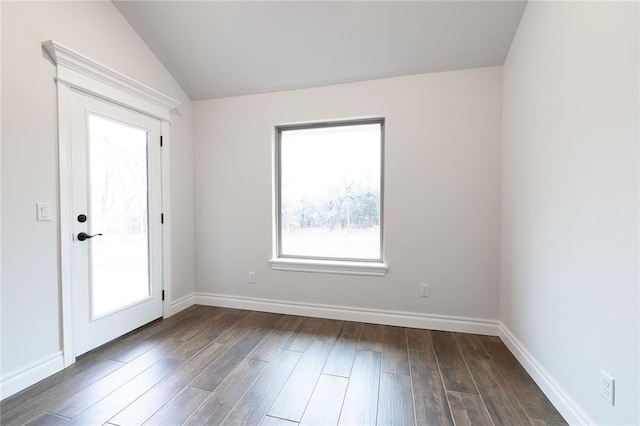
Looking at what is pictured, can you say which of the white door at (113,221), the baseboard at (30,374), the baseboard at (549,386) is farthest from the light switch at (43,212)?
the baseboard at (549,386)

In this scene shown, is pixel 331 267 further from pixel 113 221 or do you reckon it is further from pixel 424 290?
pixel 113 221

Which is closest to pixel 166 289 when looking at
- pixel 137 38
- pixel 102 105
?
pixel 102 105

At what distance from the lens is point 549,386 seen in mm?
1612

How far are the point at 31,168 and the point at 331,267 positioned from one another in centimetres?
243

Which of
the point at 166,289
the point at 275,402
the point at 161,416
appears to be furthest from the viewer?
the point at 166,289

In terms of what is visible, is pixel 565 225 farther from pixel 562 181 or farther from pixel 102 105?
pixel 102 105

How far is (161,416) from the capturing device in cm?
148

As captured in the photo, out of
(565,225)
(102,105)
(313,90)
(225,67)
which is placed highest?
(225,67)

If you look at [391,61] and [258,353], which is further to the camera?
[391,61]

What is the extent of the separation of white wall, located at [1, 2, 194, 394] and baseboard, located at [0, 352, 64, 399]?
0.06 feet

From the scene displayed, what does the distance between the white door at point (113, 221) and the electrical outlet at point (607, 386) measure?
10.6 feet

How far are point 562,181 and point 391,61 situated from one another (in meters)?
1.69

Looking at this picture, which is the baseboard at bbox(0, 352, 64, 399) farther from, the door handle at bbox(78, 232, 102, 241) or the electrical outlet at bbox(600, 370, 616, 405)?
the electrical outlet at bbox(600, 370, 616, 405)

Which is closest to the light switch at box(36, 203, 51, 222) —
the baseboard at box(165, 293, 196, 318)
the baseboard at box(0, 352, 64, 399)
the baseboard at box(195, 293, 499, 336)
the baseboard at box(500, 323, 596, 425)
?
the baseboard at box(0, 352, 64, 399)
